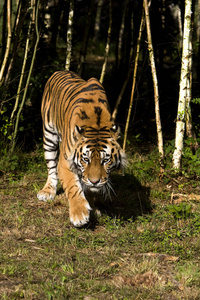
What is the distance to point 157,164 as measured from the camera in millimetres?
5941

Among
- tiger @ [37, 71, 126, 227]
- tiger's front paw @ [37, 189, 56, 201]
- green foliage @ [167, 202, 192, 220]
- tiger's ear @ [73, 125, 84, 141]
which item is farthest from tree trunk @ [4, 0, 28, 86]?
green foliage @ [167, 202, 192, 220]

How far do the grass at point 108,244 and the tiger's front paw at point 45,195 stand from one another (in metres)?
0.08

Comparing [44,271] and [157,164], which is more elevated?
[157,164]

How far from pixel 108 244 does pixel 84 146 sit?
2.94ft

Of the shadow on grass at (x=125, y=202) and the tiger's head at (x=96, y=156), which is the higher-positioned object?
the tiger's head at (x=96, y=156)

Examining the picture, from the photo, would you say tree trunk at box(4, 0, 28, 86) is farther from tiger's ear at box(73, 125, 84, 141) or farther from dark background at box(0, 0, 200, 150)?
tiger's ear at box(73, 125, 84, 141)

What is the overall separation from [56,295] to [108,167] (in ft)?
4.35

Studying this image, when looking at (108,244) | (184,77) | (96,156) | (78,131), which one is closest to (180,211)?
(108,244)

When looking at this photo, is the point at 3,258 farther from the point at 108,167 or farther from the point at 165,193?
the point at 165,193

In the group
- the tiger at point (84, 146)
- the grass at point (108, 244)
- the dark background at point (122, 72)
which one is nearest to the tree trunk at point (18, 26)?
the dark background at point (122, 72)

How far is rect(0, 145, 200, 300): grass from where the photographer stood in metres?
3.32

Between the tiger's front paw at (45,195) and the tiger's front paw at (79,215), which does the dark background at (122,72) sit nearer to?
the tiger's front paw at (45,195)

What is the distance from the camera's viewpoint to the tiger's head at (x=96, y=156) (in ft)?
13.2

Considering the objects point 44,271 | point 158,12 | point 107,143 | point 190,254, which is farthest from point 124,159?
point 158,12
